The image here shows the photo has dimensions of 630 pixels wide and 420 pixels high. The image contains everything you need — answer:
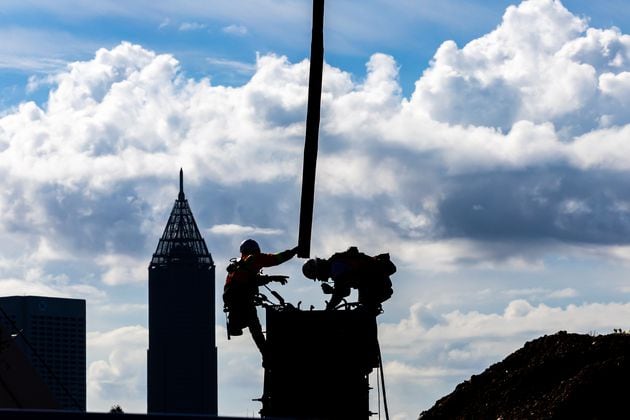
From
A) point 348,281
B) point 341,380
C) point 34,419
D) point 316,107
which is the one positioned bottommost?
point 34,419

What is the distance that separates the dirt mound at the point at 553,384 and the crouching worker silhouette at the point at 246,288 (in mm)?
5326

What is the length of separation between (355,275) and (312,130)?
388cm

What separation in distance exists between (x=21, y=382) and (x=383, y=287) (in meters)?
24.6

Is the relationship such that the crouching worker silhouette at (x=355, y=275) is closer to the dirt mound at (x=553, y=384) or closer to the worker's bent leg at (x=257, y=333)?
the worker's bent leg at (x=257, y=333)

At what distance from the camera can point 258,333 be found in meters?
41.7

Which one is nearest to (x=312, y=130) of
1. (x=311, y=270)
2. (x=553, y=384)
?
(x=311, y=270)

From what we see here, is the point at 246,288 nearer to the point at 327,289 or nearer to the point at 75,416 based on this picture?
the point at 327,289

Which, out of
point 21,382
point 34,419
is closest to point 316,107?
point 34,419

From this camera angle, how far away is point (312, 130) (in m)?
42.1

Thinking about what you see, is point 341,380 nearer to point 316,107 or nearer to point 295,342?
point 295,342

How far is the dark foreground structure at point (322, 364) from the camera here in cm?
3981

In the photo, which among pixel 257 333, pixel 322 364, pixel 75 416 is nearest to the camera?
pixel 75 416

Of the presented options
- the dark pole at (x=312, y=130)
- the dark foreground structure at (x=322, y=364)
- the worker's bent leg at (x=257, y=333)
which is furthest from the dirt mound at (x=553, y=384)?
the dark pole at (x=312, y=130)

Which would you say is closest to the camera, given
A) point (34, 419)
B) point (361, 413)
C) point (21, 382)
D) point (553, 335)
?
point (34, 419)
